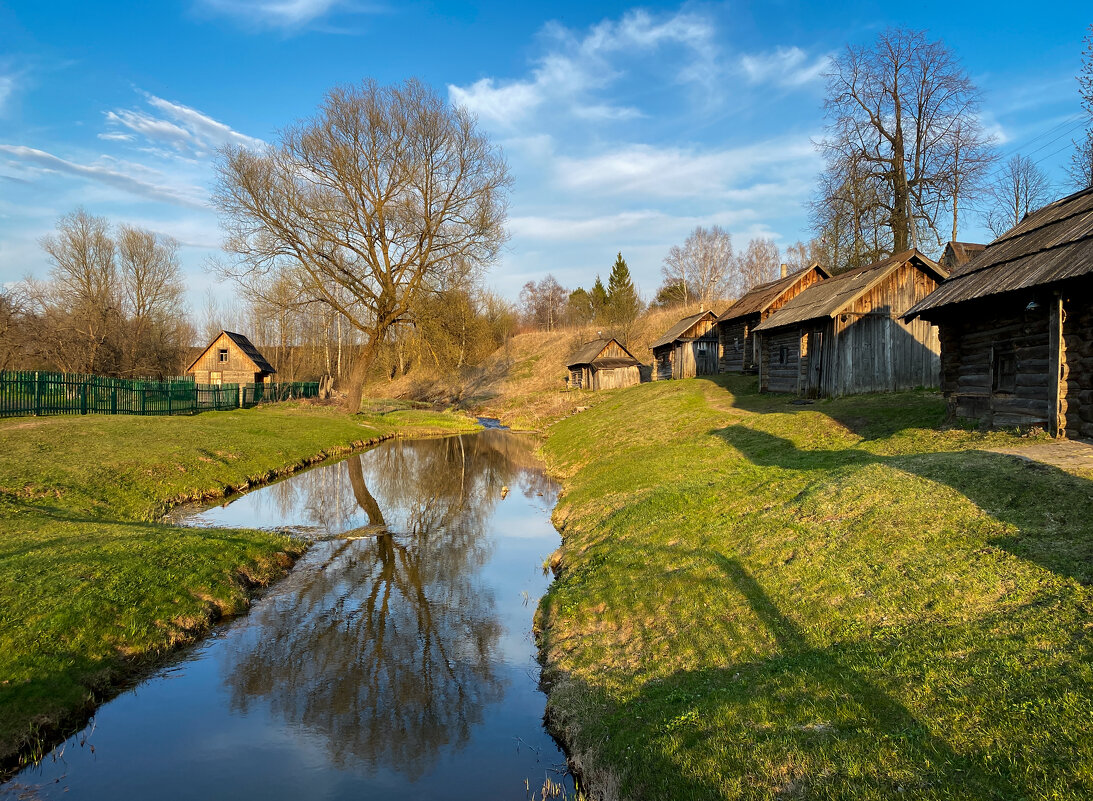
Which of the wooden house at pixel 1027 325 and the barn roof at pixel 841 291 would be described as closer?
the wooden house at pixel 1027 325

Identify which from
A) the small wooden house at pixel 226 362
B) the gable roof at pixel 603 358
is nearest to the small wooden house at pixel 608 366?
the gable roof at pixel 603 358

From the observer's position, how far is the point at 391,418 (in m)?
39.5

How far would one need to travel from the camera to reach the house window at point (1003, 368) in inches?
530

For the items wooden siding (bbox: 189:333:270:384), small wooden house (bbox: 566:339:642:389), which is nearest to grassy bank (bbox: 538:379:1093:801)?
small wooden house (bbox: 566:339:642:389)

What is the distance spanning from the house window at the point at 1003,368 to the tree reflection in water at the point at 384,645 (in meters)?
12.3

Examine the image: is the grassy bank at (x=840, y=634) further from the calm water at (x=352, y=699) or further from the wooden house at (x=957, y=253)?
the wooden house at (x=957, y=253)

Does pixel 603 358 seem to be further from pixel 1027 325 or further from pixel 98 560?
pixel 98 560

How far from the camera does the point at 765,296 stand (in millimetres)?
35125

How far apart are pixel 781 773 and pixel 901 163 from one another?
40055mm

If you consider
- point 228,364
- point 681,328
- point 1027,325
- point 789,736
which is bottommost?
point 789,736

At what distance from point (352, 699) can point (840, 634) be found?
221 inches

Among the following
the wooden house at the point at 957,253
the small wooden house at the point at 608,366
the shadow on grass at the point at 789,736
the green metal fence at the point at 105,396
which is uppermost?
the wooden house at the point at 957,253

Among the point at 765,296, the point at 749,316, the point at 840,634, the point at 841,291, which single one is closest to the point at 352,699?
the point at 840,634

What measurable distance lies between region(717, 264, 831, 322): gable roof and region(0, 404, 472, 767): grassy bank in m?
26.6
